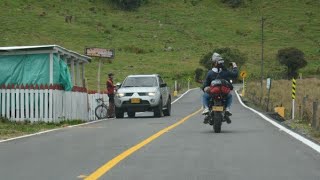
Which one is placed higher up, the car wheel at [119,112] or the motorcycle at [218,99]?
the motorcycle at [218,99]

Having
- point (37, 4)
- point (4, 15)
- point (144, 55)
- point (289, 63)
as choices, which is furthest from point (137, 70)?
point (37, 4)

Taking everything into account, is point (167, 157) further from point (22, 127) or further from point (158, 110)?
point (158, 110)

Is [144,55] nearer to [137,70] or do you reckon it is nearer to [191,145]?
[137,70]

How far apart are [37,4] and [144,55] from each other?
29148 mm

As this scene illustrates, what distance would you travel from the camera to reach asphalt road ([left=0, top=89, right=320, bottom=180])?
9.38 meters

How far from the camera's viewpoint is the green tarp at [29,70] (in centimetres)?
2280

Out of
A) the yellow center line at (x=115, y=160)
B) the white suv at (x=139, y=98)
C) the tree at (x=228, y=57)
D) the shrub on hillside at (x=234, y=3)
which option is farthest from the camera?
the shrub on hillside at (x=234, y=3)

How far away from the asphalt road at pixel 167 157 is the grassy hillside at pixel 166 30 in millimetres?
50176

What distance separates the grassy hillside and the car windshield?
3735 centimetres

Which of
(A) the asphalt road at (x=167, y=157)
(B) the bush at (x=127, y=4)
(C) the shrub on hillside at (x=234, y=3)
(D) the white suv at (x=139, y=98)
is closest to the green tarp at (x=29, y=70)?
(D) the white suv at (x=139, y=98)

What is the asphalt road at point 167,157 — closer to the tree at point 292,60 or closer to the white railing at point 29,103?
the white railing at point 29,103

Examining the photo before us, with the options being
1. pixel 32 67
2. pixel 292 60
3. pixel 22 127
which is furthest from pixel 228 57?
pixel 22 127

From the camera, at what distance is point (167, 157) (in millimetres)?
11250

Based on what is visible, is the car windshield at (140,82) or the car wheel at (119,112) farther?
the car windshield at (140,82)
